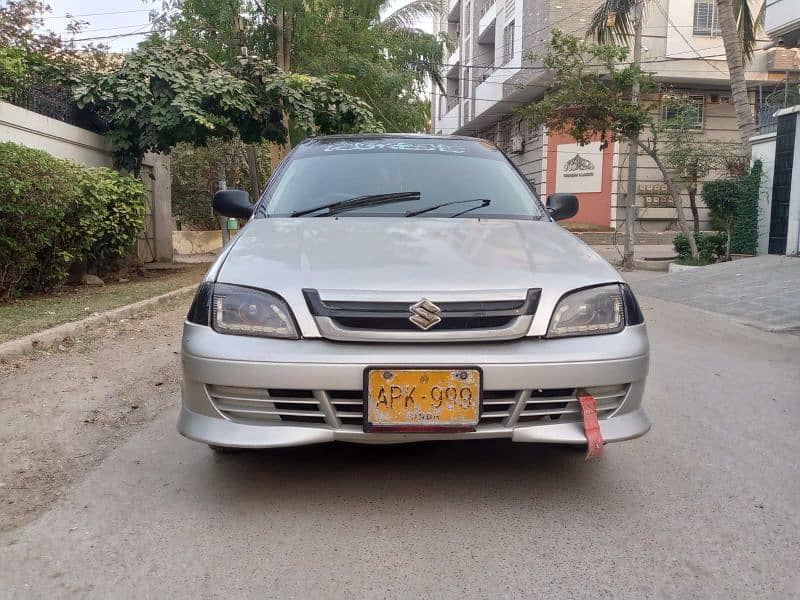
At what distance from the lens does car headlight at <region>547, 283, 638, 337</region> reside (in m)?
2.66

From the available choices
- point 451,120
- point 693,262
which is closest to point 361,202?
point 693,262

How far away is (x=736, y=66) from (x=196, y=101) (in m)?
10.9

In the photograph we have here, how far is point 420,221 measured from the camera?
334cm

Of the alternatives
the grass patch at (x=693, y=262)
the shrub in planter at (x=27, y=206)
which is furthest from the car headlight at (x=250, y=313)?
the grass patch at (x=693, y=262)

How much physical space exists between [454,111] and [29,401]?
115ft

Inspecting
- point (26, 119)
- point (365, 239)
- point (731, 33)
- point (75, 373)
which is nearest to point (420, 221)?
point (365, 239)

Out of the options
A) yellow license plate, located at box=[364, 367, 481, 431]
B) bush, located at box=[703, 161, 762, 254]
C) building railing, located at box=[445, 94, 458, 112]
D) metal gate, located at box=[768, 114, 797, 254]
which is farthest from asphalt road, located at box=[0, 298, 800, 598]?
building railing, located at box=[445, 94, 458, 112]

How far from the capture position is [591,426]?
2629 mm

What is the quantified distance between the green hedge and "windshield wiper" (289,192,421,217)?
Result: 171 inches

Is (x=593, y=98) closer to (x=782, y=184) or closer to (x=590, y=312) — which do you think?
(x=782, y=184)

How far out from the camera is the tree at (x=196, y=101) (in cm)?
1052

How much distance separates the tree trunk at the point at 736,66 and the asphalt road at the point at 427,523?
41.6ft

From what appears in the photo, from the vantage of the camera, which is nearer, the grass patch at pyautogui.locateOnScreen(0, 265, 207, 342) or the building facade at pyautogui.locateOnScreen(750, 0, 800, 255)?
the grass patch at pyautogui.locateOnScreen(0, 265, 207, 342)

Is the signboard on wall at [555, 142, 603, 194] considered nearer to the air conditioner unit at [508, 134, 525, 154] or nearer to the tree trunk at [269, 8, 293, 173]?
the air conditioner unit at [508, 134, 525, 154]
